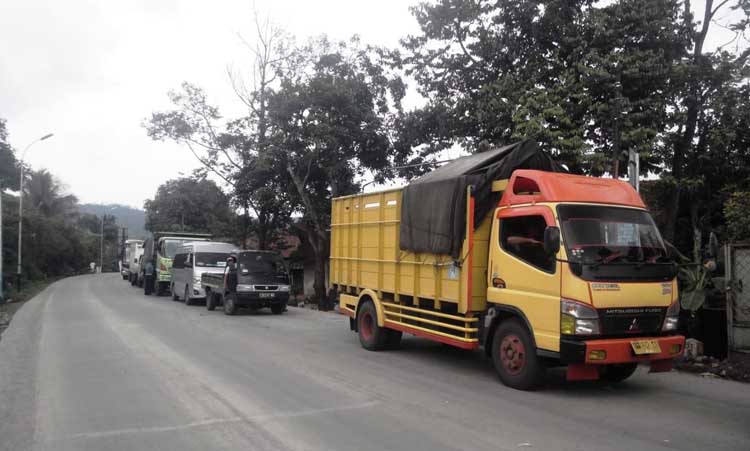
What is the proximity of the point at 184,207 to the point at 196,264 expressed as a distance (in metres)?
27.0

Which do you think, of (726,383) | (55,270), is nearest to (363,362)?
(726,383)

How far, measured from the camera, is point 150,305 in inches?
829

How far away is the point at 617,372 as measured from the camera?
26.3 feet

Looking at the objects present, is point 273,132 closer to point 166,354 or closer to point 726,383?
point 166,354

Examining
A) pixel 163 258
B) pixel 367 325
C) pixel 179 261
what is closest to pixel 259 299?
pixel 179 261

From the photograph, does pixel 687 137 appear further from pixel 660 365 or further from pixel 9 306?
pixel 9 306

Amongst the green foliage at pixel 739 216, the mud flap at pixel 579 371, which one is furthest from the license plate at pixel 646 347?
the green foliage at pixel 739 216

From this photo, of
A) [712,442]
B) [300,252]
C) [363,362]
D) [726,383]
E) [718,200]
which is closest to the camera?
[712,442]

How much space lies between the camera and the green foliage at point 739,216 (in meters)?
13.1

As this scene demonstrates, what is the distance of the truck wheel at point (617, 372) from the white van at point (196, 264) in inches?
615

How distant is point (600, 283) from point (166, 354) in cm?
732

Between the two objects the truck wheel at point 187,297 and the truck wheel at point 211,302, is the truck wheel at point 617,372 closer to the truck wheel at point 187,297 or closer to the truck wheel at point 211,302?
the truck wheel at point 211,302

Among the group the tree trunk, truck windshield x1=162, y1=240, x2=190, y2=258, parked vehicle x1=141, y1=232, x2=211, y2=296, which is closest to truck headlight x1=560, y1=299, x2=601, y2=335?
the tree trunk

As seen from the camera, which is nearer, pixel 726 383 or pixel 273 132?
pixel 726 383
